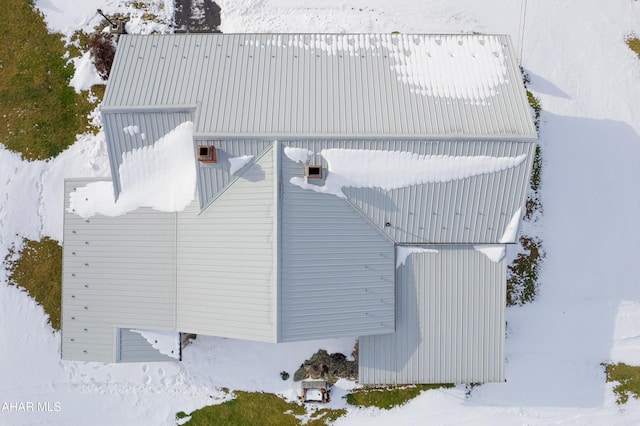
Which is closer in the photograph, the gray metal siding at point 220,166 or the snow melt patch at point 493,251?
the gray metal siding at point 220,166

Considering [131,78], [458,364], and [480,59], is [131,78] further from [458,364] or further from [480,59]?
[458,364]

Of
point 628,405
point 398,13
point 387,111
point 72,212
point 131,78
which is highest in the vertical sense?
point 398,13

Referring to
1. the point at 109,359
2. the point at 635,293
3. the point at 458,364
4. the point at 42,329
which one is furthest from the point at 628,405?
the point at 42,329

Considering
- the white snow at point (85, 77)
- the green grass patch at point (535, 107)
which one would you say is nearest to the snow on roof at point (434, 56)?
the green grass patch at point (535, 107)

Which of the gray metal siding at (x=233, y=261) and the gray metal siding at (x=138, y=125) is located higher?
the gray metal siding at (x=138, y=125)

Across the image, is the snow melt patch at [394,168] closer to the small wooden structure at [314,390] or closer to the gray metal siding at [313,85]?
the gray metal siding at [313,85]
